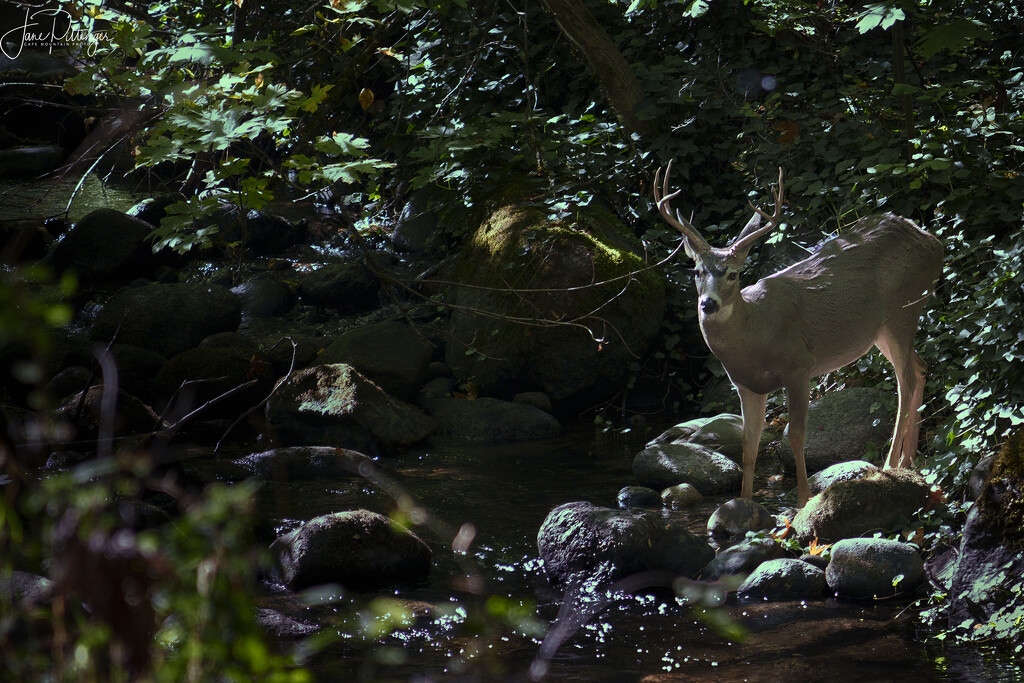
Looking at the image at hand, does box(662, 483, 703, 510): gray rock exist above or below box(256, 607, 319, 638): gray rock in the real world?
below

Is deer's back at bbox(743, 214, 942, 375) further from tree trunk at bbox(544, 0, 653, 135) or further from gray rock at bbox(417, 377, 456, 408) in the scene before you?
tree trunk at bbox(544, 0, 653, 135)

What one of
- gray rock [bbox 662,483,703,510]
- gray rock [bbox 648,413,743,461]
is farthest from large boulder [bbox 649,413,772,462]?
gray rock [bbox 662,483,703,510]

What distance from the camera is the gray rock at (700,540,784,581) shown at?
5.34 meters

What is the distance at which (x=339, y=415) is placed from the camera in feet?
28.3

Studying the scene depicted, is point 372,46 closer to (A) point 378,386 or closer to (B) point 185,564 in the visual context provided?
(A) point 378,386

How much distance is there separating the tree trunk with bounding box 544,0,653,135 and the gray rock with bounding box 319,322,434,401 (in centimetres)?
353

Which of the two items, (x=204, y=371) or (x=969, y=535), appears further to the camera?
(x=204, y=371)

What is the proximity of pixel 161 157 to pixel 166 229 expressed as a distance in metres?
0.71

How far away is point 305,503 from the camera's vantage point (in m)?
6.84

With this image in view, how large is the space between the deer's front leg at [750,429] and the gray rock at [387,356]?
13.4 ft

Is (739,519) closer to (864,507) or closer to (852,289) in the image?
(864,507)

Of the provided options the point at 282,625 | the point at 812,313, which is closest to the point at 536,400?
the point at 812,313

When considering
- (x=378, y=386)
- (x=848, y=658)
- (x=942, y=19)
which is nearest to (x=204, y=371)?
(x=378, y=386)

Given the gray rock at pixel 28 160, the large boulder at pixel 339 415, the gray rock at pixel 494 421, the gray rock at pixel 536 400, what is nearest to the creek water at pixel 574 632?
the large boulder at pixel 339 415
